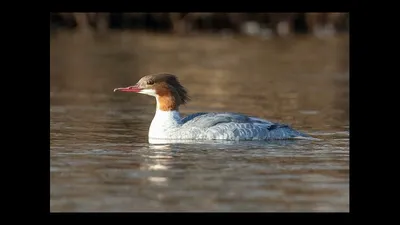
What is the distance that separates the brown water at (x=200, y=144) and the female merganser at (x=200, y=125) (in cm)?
24

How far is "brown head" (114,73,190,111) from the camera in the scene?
13031 millimetres

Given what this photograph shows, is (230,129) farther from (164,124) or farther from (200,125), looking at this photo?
(164,124)

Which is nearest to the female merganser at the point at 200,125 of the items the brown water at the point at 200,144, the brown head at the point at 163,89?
the brown head at the point at 163,89

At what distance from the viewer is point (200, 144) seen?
12.5m

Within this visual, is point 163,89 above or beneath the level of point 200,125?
above

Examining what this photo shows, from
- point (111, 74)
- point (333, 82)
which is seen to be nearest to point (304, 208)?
point (333, 82)

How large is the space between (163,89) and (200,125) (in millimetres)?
757

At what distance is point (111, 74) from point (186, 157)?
37.8ft

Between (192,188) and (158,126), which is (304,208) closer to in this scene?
(192,188)

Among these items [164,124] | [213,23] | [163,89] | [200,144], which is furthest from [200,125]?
[213,23]

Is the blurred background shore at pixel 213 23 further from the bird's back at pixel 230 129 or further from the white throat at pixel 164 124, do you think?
the bird's back at pixel 230 129

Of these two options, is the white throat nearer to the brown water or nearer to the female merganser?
the female merganser
